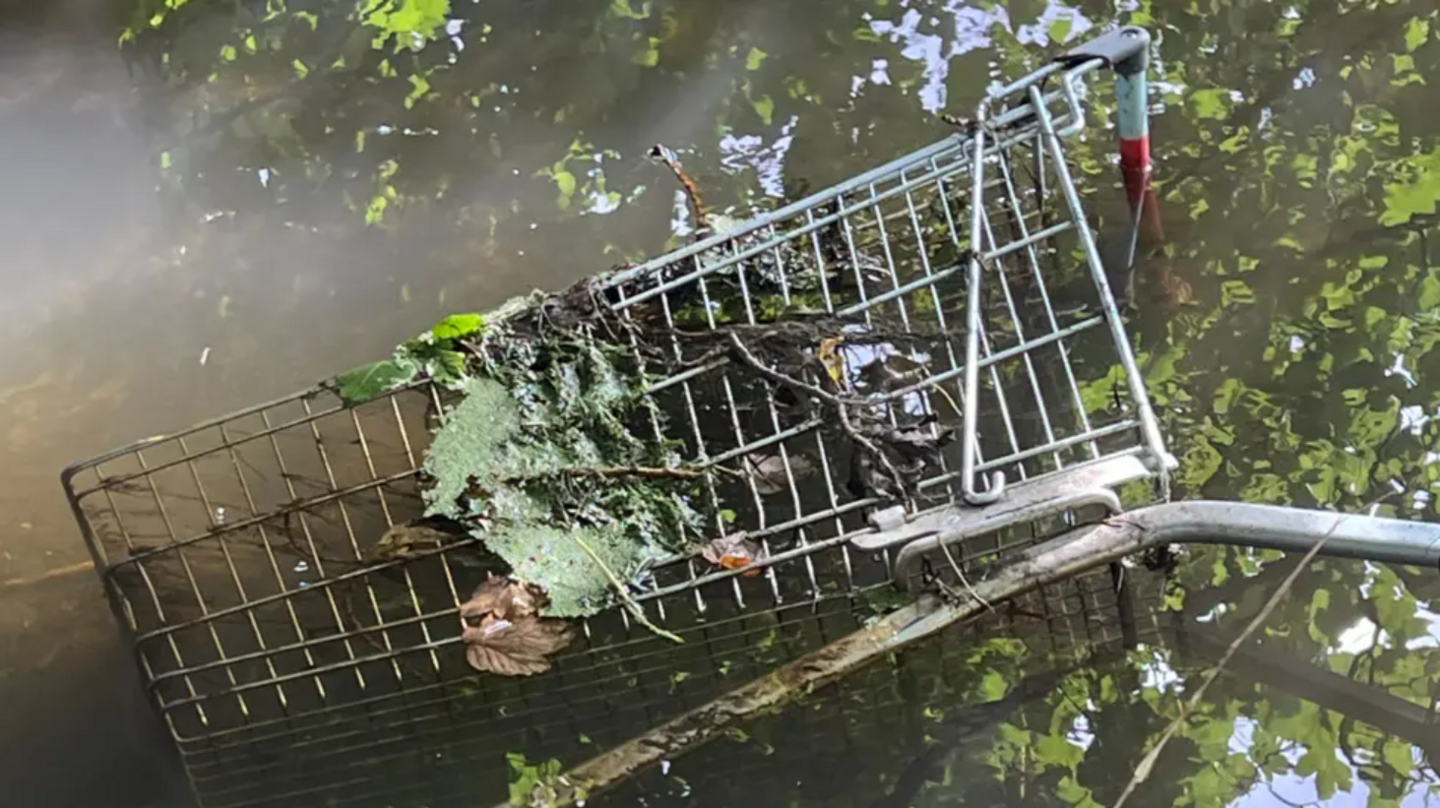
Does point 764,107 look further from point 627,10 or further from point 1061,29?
point 1061,29

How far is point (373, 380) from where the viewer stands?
68.9 inches

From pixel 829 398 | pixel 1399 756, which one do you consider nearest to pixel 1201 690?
pixel 1399 756

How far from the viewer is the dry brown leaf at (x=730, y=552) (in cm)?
164

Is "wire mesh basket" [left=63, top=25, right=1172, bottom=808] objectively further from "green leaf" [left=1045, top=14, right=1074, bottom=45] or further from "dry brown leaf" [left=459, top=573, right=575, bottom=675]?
"green leaf" [left=1045, top=14, right=1074, bottom=45]

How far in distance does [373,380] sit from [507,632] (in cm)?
41

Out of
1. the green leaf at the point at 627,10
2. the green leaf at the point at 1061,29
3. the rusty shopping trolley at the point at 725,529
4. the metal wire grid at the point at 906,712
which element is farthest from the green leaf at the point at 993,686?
the green leaf at the point at 627,10

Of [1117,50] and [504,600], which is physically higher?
[1117,50]

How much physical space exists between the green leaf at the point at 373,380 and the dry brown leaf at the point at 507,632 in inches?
12.4

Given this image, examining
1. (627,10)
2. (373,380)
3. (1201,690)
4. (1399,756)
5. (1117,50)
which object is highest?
(627,10)

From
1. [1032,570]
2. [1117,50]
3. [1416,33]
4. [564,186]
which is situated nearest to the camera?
[1032,570]

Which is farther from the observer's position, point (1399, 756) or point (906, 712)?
point (906, 712)

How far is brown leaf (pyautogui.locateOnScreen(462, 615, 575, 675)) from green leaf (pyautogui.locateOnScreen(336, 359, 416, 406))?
362mm

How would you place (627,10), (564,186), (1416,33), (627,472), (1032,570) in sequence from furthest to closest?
(627,10)
(564,186)
(1416,33)
(627,472)
(1032,570)

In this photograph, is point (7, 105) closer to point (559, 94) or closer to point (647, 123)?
point (559, 94)
